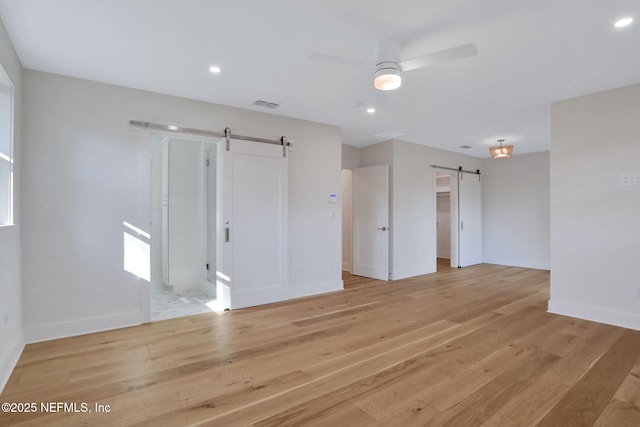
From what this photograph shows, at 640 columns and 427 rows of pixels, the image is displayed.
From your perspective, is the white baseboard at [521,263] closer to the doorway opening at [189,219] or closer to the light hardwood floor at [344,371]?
the light hardwood floor at [344,371]

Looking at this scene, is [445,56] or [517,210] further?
[517,210]

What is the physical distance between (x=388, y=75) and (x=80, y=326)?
12.5 feet

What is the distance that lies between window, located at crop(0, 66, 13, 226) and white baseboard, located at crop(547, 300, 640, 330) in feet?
19.1

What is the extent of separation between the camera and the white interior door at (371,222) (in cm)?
593

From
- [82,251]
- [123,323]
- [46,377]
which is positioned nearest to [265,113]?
[82,251]

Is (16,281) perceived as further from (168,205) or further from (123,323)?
(168,205)

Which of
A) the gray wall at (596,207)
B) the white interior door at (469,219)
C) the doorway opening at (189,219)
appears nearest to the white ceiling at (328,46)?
the gray wall at (596,207)

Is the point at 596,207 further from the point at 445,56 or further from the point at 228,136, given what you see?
the point at 228,136

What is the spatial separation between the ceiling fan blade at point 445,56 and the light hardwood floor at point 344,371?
7.58 ft

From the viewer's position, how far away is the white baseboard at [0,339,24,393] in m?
2.24

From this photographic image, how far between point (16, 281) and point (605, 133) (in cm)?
623

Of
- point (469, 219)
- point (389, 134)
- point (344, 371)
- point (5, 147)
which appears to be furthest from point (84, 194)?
point (469, 219)

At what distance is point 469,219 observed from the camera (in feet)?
24.9

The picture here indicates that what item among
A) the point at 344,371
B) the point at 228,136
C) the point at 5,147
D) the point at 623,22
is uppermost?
the point at 623,22
